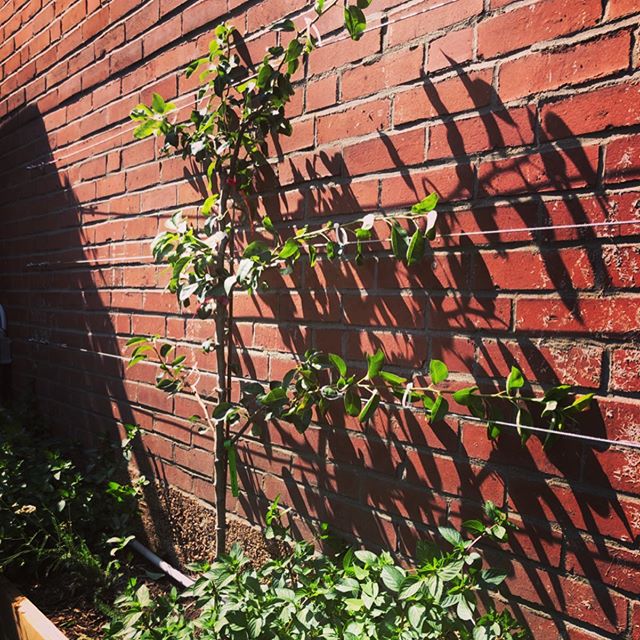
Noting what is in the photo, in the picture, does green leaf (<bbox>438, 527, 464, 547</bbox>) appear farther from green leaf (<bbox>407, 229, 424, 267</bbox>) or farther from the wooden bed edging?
the wooden bed edging

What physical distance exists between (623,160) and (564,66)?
0.86ft

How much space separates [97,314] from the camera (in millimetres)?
3209

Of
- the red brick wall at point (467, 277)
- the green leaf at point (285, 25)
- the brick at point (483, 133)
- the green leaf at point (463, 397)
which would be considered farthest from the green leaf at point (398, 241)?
the green leaf at point (285, 25)

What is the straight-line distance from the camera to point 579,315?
4.63ft

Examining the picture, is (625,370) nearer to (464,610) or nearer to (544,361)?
(544,361)

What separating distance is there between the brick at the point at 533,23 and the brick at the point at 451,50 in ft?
0.11

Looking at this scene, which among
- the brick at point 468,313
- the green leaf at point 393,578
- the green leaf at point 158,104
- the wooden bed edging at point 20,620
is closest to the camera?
the green leaf at point 393,578

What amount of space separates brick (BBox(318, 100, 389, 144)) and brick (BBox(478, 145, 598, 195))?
38 centimetres

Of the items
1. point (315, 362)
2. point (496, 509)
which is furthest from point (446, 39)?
point (496, 509)

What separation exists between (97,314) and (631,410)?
8.47ft

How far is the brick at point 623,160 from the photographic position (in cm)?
132

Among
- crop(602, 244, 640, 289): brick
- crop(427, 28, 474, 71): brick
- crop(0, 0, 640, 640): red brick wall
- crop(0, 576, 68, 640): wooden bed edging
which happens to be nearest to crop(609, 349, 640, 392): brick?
crop(0, 0, 640, 640): red brick wall

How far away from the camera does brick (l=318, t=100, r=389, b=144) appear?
1.82 m

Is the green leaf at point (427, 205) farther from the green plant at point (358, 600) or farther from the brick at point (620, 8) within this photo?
the green plant at point (358, 600)
